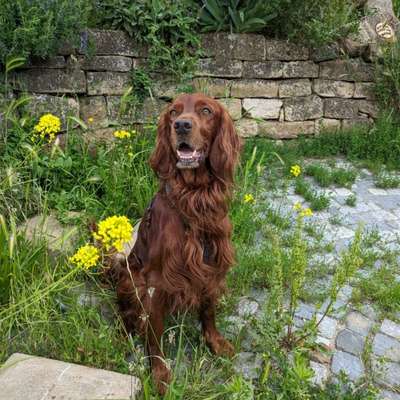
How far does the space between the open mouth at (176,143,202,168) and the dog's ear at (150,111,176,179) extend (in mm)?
94

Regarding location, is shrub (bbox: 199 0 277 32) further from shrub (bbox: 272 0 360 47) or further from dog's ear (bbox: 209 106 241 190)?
dog's ear (bbox: 209 106 241 190)

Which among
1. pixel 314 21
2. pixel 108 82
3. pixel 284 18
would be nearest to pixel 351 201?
pixel 314 21

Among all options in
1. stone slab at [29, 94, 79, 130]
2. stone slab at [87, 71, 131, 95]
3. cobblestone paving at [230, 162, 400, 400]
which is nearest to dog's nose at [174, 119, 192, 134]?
cobblestone paving at [230, 162, 400, 400]

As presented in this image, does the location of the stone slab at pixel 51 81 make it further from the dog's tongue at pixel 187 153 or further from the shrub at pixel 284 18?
the dog's tongue at pixel 187 153

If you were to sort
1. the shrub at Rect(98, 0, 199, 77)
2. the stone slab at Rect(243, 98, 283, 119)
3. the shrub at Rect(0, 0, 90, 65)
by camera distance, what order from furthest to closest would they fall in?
the stone slab at Rect(243, 98, 283, 119) < the shrub at Rect(98, 0, 199, 77) < the shrub at Rect(0, 0, 90, 65)

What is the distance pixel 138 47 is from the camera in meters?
4.07

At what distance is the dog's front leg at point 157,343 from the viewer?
6.36 ft

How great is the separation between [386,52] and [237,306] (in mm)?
4014

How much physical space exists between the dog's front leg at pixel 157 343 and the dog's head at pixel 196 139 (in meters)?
0.63

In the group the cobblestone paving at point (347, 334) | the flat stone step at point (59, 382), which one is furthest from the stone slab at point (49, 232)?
the cobblestone paving at point (347, 334)

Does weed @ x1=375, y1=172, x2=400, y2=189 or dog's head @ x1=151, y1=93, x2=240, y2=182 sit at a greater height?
dog's head @ x1=151, y1=93, x2=240, y2=182

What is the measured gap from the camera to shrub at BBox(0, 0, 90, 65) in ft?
10.4

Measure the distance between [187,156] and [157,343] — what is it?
2.91 ft

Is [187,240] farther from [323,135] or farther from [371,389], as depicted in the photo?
[323,135]
